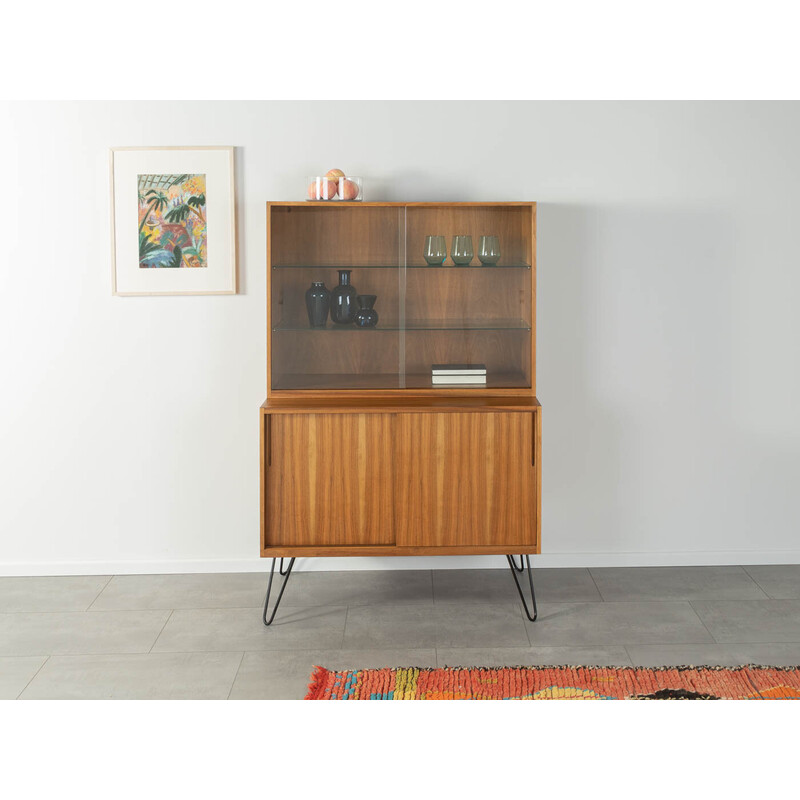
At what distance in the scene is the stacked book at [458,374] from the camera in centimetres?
349

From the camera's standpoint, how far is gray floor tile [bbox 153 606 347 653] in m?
3.16

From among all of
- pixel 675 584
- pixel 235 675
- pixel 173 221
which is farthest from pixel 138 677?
pixel 675 584

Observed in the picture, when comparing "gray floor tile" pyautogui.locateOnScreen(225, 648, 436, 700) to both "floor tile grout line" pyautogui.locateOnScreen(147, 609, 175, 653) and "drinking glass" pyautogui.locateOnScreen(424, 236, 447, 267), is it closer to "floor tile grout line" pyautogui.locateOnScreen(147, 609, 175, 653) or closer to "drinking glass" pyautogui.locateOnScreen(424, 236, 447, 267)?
"floor tile grout line" pyautogui.locateOnScreen(147, 609, 175, 653)

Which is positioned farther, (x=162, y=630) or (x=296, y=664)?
(x=162, y=630)

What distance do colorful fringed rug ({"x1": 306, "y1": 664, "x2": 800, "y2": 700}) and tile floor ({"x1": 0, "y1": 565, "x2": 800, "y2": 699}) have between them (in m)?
0.08

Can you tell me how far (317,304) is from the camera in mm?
3463

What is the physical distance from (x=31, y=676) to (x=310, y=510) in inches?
43.5

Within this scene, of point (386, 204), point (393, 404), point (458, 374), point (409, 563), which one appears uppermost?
point (386, 204)

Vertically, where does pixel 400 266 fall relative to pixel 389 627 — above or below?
above

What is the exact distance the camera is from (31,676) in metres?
2.92

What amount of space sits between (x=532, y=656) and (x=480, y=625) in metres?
0.31

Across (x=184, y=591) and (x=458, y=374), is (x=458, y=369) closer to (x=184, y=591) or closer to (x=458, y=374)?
(x=458, y=374)

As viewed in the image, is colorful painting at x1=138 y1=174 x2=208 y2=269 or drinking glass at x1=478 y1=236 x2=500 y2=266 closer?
drinking glass at x1=478 y1=236 x2=500 y2=266

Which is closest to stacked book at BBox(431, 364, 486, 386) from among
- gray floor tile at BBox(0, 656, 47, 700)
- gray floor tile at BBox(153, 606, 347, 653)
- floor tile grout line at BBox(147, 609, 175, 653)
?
gray floor tile at BBox(153, 606, 347, 653)
